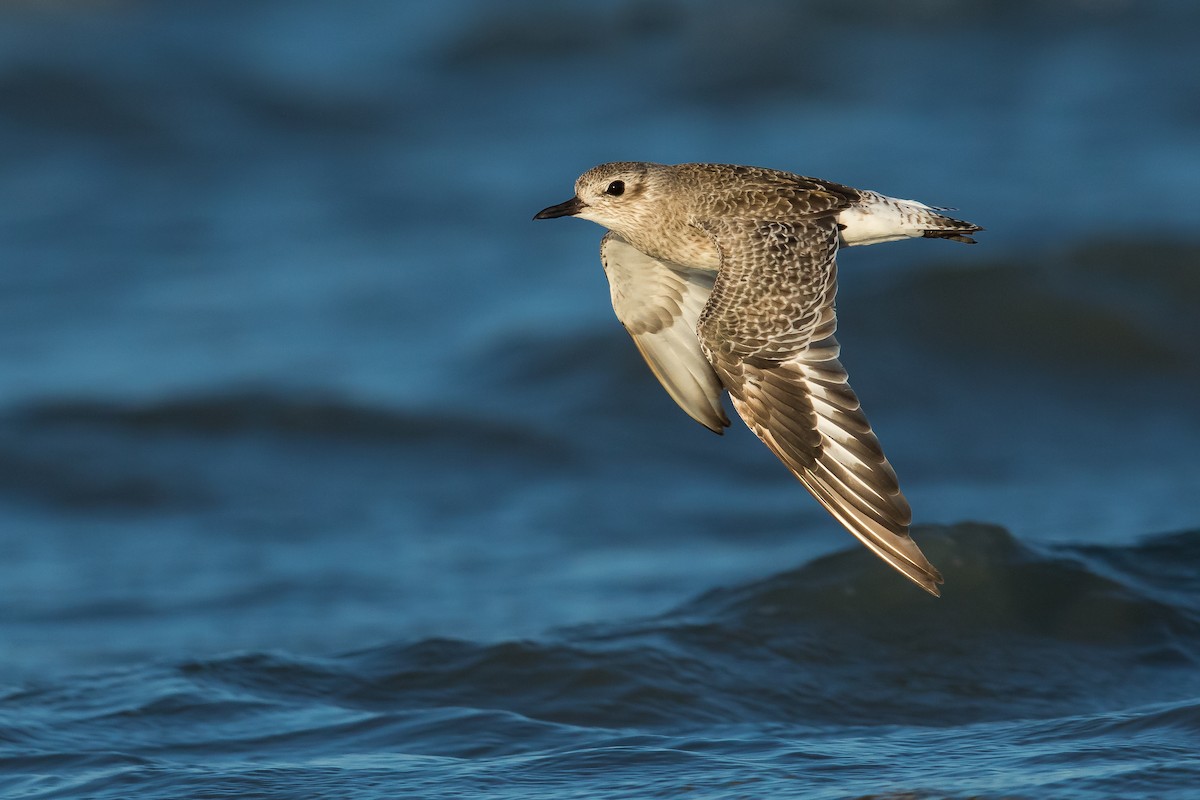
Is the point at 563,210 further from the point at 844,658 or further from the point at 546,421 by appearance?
the point at 546,421

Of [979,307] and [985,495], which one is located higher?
[979,307]

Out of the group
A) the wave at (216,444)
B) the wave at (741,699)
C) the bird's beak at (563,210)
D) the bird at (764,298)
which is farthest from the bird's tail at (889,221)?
the wave at (216,444)

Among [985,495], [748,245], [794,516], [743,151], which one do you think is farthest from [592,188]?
[743,151]

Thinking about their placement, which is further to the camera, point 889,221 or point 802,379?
point 889,221

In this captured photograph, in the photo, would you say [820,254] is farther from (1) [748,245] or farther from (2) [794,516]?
(2) [794,516]

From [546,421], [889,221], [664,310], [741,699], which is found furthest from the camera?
[546,421]

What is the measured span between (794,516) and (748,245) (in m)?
4.52

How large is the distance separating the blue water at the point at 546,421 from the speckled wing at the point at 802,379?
3.73 ft

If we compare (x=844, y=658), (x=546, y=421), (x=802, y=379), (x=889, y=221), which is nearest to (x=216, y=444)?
(x=546, y=421)

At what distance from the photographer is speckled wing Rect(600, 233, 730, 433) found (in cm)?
719

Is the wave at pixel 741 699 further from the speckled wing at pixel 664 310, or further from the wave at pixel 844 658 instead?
the speckled wing at pixel 664 310

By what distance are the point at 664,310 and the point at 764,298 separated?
3.89 feet

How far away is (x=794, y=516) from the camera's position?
10.7 m

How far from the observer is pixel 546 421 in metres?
12.2
